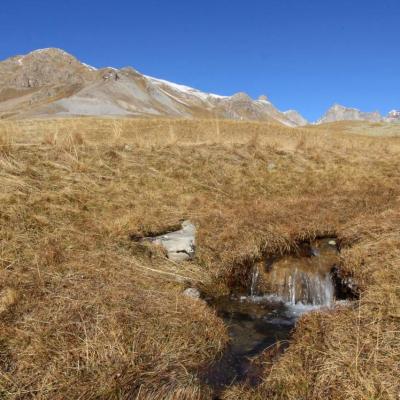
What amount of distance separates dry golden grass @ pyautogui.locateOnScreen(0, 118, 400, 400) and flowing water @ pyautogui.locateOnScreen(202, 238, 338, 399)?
32 cm

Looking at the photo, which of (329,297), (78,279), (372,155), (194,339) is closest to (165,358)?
(194,339)

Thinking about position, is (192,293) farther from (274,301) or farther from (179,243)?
(274,301)

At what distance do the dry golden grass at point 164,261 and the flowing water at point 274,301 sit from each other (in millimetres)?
317

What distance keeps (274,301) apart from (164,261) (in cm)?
256

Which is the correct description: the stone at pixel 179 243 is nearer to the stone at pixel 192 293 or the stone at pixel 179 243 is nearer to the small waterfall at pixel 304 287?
the stone at pixel 192 293

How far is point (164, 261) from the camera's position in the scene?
8203 mm

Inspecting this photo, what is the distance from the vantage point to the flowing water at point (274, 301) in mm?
6039

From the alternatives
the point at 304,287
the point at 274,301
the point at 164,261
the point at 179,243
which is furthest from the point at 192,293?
the point at 304,287

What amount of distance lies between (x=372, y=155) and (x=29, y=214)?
14.7m

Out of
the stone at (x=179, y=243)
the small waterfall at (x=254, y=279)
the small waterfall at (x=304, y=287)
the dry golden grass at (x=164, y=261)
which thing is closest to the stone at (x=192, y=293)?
the dry golden grass at (x=164, y=261)

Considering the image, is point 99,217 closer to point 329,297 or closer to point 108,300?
point 108,300

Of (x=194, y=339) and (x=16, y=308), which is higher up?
(x=16, y=308)

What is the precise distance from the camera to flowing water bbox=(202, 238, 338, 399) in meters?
6.04

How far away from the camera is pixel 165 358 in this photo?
5.20 m
